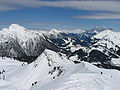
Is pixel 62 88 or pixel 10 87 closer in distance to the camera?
pixel 62 88

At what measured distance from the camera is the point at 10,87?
126000 millimetres

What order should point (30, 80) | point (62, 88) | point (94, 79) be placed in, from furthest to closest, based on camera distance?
point (30, 80), point (94, 79), point (62, 88)

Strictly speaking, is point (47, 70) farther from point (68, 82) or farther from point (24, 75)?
point (68, 82)

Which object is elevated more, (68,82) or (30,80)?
(68,82)

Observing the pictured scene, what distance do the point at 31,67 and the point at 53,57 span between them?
1945cm

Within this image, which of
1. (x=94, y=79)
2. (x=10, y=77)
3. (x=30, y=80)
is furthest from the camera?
(x=10, y=77)

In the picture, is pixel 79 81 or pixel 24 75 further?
pixel 24 75

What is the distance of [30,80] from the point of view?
457 feet

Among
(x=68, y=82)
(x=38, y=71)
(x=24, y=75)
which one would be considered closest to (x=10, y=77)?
(x=24, y=75)

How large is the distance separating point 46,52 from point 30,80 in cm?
3698

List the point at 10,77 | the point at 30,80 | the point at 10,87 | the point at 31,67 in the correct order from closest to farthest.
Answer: the point at 10,87, the point at 30,80, the point at 10,77, the point at 31,67

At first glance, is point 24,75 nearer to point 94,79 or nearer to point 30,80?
point 30,80

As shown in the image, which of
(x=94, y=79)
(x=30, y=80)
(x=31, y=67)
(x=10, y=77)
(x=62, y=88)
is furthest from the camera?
(x=31, y=67)

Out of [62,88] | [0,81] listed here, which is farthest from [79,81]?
[0,81]
